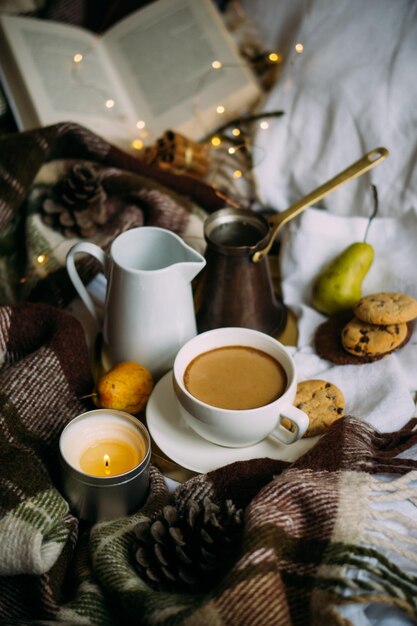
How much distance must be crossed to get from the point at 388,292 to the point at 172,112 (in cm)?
62

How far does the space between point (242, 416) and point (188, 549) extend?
0.50ft

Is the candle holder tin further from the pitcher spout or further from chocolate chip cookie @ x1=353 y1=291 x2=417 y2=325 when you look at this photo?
chocolate chip cookie @ x1=353 y1=291 x2=417 y2=325

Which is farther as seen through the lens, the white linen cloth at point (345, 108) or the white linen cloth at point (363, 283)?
the white linen cloth at point (345, 108)

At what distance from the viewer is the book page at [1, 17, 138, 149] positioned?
120 centimetres

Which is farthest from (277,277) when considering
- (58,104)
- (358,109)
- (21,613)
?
(21,613)

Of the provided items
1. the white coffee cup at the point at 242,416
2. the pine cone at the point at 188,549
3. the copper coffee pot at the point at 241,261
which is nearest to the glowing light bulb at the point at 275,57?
the copper coffee pot at the point at 241,261

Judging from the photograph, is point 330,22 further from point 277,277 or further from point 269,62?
point 277,277

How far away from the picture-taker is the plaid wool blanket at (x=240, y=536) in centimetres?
58

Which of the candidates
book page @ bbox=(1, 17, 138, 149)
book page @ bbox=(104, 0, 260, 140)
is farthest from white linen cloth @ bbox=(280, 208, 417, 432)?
book page @ bbox=(1, 17, 138, 149)

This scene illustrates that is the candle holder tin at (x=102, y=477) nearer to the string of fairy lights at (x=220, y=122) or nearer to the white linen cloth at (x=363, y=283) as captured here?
the white linen cloth at (x=363, y=283)

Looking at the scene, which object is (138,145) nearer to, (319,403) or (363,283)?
(363,283)

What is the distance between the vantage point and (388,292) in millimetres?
924

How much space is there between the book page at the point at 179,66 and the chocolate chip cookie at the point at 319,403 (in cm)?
66

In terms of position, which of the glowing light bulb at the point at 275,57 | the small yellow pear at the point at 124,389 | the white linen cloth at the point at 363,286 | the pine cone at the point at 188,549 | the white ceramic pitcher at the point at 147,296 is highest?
the glowing light bulb at the point at 275,57
